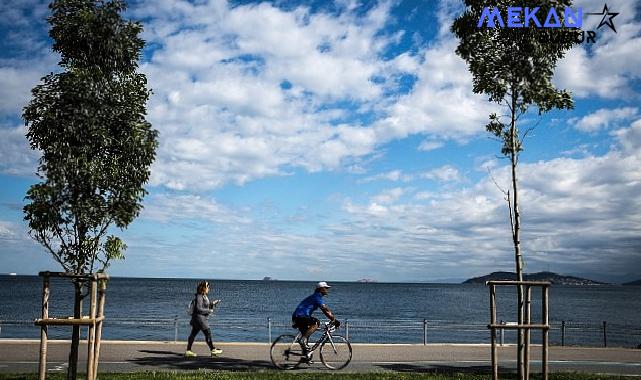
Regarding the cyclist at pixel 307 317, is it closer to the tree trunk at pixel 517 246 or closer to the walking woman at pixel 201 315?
the walking woman at pixel 201 315

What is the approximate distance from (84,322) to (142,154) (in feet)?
10.4

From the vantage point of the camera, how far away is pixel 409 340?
44000 millimetres

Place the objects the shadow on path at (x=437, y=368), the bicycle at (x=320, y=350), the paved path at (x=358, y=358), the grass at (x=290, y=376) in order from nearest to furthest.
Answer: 1. the grass at (x=290, y=376)
2. the shadow on path at (x=437, y=368)
3. the paved path at (x=358, y=358)
4. the bicycle at (x=320, y=350)

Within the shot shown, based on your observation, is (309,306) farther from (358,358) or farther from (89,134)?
(89,134)

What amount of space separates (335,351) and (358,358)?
217 cm

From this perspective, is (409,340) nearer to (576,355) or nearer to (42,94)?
(576,355)

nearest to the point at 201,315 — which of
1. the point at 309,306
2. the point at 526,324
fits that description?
the point at 309,306

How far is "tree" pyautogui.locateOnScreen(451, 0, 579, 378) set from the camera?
12.2 metres

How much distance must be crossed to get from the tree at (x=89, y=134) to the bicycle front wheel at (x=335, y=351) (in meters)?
6.90

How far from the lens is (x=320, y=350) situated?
51.3 feet

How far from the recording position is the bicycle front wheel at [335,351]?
51.7 ft

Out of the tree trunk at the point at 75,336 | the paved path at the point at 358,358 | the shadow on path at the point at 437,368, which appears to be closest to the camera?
the tree trunk at the point at 75,336

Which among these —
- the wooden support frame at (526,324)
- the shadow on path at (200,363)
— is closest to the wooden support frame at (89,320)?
the shadow on path at (200,363)

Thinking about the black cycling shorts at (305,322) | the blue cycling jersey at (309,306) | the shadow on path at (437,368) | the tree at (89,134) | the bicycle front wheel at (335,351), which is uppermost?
the tree at (89,134)
